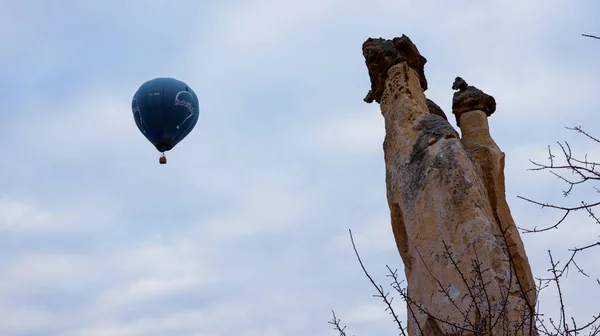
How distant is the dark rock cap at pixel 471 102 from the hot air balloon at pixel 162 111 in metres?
8.58

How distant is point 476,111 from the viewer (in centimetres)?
763

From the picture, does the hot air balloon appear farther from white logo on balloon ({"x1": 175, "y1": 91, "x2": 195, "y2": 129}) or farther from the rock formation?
the rock formation

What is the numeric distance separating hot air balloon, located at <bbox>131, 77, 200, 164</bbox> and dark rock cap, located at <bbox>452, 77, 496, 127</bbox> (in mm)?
8577

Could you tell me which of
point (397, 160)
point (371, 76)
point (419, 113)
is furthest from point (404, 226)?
point (371, 76)

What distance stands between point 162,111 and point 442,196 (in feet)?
32.4

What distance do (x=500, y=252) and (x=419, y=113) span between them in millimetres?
2023

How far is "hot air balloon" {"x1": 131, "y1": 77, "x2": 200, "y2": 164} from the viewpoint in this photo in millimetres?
15047

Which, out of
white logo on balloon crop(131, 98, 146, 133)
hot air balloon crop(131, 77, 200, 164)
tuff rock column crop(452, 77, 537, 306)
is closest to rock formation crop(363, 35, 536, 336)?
tuff rock column crop(452, 77, 537, 306)

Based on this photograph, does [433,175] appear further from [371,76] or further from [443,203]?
[371,76]

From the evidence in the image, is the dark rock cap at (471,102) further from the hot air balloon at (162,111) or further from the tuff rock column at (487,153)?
the hot air balloon at (162,111)

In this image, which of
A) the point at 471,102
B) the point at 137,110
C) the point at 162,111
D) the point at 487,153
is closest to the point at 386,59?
the point at 471,102

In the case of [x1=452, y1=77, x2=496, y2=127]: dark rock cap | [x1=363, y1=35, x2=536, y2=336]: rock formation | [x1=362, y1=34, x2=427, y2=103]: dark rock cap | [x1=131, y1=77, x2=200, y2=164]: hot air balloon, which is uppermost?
[x1=131, y1=77, x2=200, y2=164]: hot air balloon

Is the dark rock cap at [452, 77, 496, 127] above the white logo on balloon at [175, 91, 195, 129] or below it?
below

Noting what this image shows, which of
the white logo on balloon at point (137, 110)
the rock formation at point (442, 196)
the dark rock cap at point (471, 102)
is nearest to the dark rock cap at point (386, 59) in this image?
the rock formation at point (442, 196)
